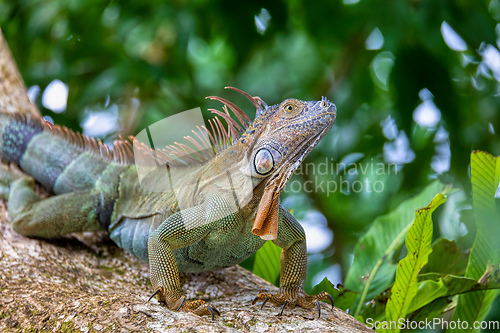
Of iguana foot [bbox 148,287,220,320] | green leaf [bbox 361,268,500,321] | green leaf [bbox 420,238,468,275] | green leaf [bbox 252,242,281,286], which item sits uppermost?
iguana foot [bbox 148,287,220,320]

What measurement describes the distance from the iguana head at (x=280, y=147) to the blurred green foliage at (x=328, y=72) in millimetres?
2284

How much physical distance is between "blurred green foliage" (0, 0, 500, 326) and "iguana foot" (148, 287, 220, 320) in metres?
2.43

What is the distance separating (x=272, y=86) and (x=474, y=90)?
2.99 meters

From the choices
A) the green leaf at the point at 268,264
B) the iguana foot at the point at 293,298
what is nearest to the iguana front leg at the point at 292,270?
the iguana foot at the point at 293,298

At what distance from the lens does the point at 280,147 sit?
309 cm

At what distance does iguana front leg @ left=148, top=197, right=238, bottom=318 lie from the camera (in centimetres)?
308

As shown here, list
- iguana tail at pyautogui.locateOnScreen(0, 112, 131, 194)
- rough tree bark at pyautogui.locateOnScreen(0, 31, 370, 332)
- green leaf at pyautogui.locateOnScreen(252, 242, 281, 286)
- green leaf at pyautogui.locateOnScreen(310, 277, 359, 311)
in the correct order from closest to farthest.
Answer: rough tree bark at pyautogui.locateOnScreen(0, 31, 370, 332) → green leaf at pyautogui.locateOnScreen(310, 277, 359, 311) → green leaf at pyautogui.locateOnScreen(252, 242, 281, 286) → iguana tail at pyautogui.locateOnScreen(0, 112, 131, 194)

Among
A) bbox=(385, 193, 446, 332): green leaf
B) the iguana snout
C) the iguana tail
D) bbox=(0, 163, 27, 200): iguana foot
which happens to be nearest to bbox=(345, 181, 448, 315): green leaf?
bbox=(385, 193, 446, 332): green leaf

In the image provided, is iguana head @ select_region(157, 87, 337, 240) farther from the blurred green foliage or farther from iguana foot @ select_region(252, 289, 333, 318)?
the blurred green foliage

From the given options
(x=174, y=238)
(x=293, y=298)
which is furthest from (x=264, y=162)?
(x=293, y=298)

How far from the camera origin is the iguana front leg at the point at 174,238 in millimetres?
3082

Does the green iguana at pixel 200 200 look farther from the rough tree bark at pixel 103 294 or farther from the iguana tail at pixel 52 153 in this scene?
the rough tree bark at pixel 103 294

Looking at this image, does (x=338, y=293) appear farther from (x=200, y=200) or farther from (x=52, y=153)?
(x=52, y=153)

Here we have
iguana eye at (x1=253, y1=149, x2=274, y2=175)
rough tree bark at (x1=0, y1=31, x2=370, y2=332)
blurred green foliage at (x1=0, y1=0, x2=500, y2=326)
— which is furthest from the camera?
blurred green foliage at (x1=0, y1=0, x2=500, y2=326)
